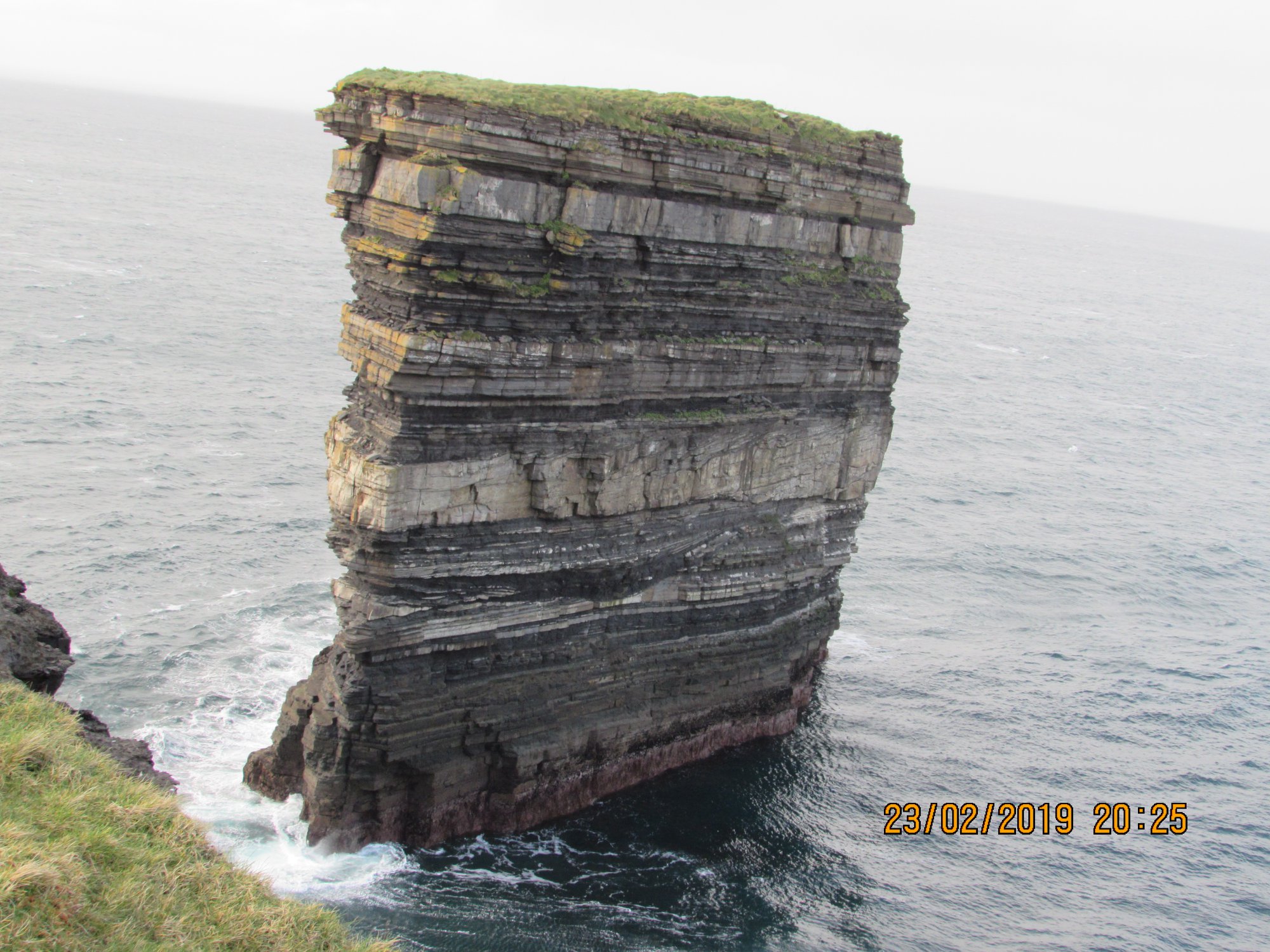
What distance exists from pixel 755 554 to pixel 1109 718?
17.3 meters

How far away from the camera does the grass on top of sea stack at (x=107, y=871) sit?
15.8 metres

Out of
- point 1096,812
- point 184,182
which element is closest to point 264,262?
point 184,182

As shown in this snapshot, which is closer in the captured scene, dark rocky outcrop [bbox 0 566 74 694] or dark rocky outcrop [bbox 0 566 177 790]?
dark rocky outcrop [bbox 0 566 177 790]

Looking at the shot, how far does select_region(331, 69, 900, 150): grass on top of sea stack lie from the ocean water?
21545mm

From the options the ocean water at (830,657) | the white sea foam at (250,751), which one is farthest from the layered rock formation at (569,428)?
the ocean water at (830,657)

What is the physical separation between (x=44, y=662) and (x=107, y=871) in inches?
401

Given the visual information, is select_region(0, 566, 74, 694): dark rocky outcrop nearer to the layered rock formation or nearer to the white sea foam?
the white sea foam

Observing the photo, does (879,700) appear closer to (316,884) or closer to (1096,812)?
(1096,812)

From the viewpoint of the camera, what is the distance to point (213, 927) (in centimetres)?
1781

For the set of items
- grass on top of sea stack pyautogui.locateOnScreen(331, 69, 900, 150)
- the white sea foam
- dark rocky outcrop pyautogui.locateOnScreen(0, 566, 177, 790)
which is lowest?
the white sea foam

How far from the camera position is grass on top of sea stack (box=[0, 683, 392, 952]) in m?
15.8

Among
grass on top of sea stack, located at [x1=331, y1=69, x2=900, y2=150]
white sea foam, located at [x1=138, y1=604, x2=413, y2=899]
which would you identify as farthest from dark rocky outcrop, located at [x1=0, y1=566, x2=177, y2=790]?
grass on top of sea stack, located at [x1=331, y1=69, x2=900, y2=150]
